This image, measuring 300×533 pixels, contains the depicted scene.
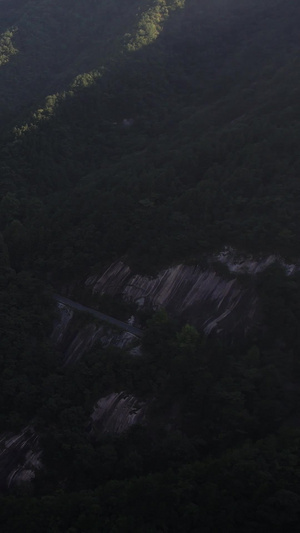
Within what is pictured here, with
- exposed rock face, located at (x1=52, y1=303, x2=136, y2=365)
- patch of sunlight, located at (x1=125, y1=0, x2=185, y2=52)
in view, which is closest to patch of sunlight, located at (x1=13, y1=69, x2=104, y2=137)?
patch of sunlight, located at (x1=125, y1=0, x2=185, y2=52)

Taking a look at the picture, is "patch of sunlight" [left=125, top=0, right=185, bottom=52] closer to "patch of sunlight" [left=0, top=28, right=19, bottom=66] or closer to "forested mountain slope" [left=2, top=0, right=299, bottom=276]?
"forested mountain slope" [left=2, top=0, right=299, bottom=276]

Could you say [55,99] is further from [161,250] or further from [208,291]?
[208,291]

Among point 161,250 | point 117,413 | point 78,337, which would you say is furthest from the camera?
point 161,250

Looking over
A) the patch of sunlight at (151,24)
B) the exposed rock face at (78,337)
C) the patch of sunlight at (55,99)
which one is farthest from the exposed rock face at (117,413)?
the patch of sunlight at (151,24)

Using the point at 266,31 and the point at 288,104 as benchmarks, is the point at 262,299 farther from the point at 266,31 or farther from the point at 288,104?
the point at 266,31

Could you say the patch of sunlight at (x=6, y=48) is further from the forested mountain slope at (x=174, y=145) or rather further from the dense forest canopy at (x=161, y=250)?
the dense forest canopy at (x=161, y=250)

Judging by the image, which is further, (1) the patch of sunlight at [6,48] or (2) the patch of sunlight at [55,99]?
(1) the patch of sunlight at [6,48]

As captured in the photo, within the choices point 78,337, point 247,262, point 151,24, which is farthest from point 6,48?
point 247,262
